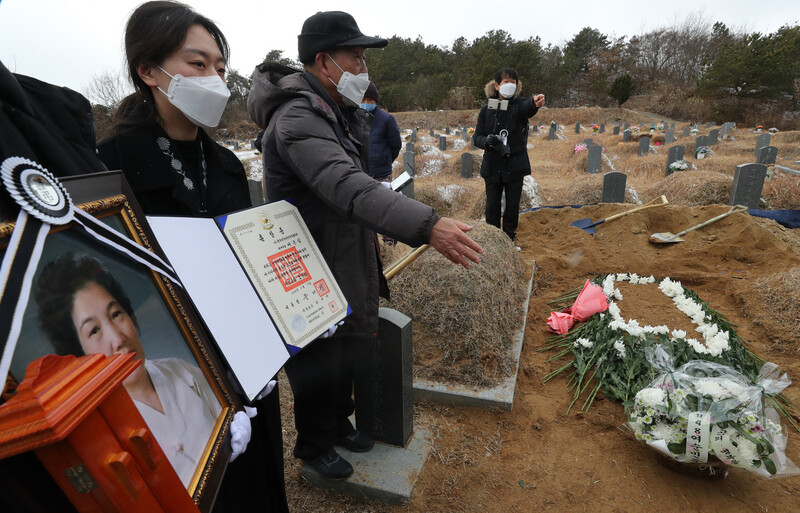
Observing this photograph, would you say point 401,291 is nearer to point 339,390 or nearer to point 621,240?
point 339,390

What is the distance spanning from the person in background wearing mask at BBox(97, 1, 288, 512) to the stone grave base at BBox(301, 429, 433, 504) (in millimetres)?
687

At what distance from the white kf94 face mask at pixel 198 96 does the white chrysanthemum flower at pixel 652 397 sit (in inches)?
93.6

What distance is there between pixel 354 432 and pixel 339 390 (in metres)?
0.48

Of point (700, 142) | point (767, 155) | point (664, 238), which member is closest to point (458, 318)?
point (664, 238)

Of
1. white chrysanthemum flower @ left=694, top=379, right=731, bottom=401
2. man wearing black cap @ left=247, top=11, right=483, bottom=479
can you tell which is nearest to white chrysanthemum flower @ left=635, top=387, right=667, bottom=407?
white chrysanthemum flower @ left=694, top=379, right=731, bottom=401

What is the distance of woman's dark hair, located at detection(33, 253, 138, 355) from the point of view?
57 cm

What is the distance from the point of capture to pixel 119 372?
55 cm

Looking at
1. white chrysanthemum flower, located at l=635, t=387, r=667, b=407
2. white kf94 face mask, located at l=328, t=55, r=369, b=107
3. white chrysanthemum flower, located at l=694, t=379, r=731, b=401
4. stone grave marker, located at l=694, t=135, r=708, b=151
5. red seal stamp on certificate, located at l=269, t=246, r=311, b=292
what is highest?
white kf94 face mask, located at l=328, t=55, r=369, b=107

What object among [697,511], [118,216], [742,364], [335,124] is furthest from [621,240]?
[118,216]

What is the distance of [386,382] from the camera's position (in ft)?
7.55

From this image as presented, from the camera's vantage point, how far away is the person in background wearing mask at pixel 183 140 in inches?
51.5

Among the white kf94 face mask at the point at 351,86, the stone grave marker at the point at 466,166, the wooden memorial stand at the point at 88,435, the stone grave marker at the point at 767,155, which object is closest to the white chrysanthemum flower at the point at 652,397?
the white kf94 face mask at the point at 351,86

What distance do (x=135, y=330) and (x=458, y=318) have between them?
2.54 meters

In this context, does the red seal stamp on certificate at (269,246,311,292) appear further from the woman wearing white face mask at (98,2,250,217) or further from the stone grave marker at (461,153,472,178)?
the stone grave marker at (461,153,472,178)
